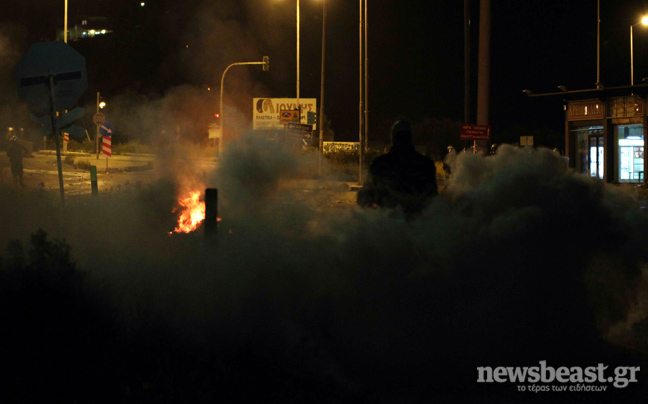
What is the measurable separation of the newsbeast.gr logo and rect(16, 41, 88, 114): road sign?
687 cm

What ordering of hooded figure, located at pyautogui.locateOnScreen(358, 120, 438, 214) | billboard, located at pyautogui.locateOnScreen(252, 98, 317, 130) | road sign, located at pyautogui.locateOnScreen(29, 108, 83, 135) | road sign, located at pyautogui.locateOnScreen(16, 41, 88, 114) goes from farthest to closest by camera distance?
billboard, located at pyautogui.locateOnScreen(252, 98, 317, 130) → road sign, located at pyautogui.locateOnScreen(29, 108, 83, 135) → road sign, located at pyautogui.locateOnScreen(16, 41, 88, 114) → hooded figure, located at pyautogui.locateOnScreen(358, 120, 438, 214)

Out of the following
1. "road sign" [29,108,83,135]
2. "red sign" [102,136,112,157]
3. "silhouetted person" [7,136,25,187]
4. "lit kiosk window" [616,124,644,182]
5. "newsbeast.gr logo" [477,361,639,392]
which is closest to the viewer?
"newsbeast.gr logo" [477,361,639,392]

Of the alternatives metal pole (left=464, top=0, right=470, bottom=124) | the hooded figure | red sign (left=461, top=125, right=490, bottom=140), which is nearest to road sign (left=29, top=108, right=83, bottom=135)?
the hooded figure

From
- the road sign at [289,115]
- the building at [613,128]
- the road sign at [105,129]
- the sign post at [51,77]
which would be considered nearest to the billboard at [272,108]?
the road sign at [289,115]

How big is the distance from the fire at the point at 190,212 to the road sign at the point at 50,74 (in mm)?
2589

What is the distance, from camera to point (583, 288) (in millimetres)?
5508

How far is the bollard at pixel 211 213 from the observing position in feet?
20.4

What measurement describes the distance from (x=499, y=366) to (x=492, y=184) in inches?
61.1

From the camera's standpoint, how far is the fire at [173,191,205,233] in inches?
307

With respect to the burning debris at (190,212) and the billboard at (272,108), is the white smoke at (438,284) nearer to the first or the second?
the burning debris at (190,212)

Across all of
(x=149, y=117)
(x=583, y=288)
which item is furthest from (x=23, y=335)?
(x=149, y=117)

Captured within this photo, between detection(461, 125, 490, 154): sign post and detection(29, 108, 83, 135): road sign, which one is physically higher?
detection(461, 125, 490, 154): sign post

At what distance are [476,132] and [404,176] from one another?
10968mm

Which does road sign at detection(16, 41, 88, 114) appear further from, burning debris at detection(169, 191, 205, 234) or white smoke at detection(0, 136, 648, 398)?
white smoke at detection(0, 136, 648, 398)
